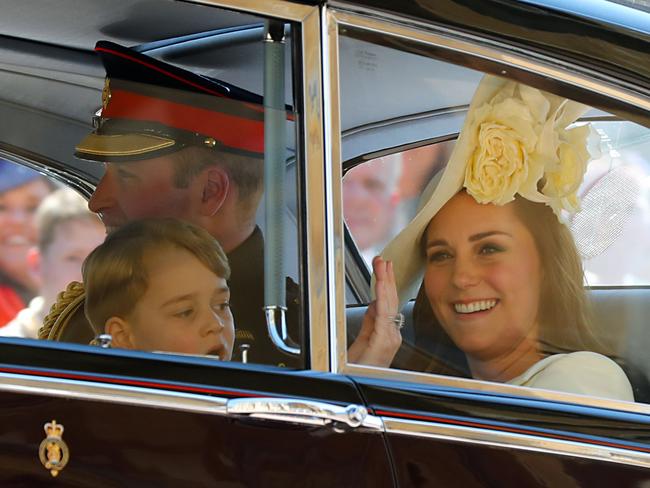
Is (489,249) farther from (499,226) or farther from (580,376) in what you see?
(580,376)

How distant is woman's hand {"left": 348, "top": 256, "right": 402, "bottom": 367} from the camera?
2168 mm

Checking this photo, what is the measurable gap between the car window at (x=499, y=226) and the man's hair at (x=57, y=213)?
2.10ft

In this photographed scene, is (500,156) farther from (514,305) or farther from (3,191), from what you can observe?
(3,191)

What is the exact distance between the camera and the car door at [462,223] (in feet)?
6.80

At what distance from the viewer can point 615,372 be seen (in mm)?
2373

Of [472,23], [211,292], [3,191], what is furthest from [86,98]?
[472,23]

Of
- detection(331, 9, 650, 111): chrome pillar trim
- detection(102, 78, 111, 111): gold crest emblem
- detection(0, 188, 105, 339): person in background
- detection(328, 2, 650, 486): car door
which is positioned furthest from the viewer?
detection(102, 78, 111, 111): gold crest emblem

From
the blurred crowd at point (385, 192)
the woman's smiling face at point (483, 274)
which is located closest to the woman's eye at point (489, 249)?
the woman's smiling face at point (483, 274)

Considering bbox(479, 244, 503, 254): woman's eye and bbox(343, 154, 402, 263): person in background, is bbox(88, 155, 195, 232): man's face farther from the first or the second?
bbox(479, 244, 503, 254): woman's eye

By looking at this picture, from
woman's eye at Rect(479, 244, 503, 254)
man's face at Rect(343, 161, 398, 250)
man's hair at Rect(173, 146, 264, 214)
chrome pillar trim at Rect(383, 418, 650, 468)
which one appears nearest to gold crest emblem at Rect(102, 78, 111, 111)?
man's hair at Rect(173, 146, 264, 214)

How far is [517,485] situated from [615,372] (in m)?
0.42

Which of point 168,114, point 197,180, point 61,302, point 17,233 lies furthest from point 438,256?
point 17,233

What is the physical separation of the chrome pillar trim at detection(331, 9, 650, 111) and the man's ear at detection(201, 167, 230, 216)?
1.27 ft

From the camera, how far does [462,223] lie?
92.8 inches
